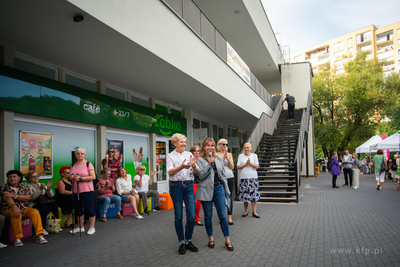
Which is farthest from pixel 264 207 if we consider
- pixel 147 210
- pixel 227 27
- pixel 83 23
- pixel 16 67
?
pixel 227 27

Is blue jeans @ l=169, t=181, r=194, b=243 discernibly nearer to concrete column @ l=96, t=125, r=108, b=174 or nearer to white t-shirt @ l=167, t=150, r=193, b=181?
white t-shirt @ l=167, t=150, r=193, b=181

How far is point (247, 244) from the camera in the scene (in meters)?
5.02

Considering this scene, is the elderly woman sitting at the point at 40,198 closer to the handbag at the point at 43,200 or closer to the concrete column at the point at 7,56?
the handbag at the point at 43,200

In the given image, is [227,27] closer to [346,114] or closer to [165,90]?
[165,90]

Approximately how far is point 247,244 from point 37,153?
17.0ft

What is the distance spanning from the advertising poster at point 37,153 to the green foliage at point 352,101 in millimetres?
29732

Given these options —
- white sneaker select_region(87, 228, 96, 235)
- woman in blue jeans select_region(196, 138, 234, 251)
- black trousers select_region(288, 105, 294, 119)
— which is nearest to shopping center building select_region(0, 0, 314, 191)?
white sneaker select_region(87, 228, 96, 235)

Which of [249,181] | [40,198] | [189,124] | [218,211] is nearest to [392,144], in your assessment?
[189,124]

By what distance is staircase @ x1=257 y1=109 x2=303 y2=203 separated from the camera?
33.9 feet

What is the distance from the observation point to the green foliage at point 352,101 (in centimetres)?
3005

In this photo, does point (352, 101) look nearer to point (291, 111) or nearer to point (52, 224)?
point (291, 111)

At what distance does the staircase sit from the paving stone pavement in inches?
109

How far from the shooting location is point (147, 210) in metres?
8.31

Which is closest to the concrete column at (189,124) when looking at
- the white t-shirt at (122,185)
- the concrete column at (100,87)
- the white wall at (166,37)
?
the white wall at (166,37)
